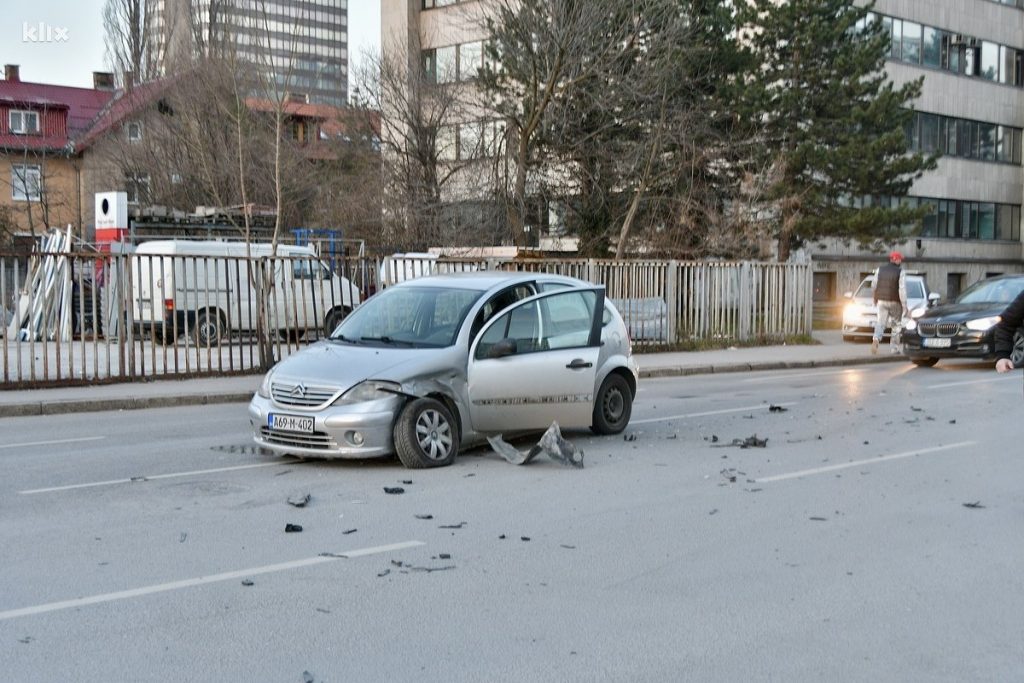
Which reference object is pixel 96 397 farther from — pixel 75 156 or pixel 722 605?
pixel 75 156

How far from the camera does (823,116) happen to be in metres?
36.6

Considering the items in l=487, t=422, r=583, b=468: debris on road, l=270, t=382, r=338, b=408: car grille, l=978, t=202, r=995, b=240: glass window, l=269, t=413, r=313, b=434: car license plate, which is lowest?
l=487, t=422, r=583, b=468: debris on road

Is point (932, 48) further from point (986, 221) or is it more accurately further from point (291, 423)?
point (291, 423)

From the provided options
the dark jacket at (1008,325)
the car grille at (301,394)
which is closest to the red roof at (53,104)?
the car grille at (301,394)

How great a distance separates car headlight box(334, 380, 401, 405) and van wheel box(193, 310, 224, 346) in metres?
8.61

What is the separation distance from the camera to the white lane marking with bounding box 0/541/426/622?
5516mm

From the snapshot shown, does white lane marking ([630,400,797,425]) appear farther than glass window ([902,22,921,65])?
No

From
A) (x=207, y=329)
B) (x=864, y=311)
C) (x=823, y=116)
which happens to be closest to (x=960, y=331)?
(x=864, y=311)

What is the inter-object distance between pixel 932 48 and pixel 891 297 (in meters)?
32.0

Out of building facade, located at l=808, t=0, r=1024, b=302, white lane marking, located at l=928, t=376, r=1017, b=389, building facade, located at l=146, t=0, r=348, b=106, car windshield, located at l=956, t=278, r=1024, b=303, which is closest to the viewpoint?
white lane marking, located at l=928, t=376, r=1017, b=389

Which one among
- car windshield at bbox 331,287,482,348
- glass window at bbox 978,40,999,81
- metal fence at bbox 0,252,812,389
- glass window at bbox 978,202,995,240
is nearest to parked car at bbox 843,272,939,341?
metal fence at bbox 0,252,812,389

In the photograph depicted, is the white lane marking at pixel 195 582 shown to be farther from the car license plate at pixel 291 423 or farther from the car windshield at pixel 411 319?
the car windshield at pixel 411 319

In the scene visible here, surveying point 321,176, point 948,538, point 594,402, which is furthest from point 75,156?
point 948,538

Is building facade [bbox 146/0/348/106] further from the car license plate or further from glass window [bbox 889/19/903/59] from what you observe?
glass window [bbox 889/19/903/59]
